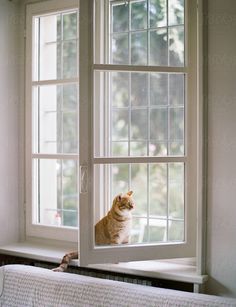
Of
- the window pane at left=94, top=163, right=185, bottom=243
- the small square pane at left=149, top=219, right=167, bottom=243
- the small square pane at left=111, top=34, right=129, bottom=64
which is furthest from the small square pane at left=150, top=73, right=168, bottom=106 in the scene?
the small square pane at left=149, top=219, right=167, bottom=243

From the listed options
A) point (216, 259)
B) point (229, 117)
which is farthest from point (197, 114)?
point (216, 259)

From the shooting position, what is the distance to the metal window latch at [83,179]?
89.4 inches

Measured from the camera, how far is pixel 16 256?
2748 mm

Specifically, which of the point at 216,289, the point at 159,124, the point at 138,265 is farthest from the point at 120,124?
the point at 216,289

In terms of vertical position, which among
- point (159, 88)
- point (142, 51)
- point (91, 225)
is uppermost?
point (142, 51)

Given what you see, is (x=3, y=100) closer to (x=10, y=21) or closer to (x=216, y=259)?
(x=10, y=21)

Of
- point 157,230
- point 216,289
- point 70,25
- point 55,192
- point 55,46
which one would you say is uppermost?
point 70,25

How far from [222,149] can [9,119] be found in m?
1.44

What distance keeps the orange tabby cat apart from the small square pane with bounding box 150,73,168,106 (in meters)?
0.54

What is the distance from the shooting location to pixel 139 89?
2.49m

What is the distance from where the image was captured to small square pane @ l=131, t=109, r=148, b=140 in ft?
8.13

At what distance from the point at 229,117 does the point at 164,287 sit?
3.25 feet

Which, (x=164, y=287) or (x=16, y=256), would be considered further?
(x=16, y=256)

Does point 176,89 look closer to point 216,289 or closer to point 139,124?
point 139,124
